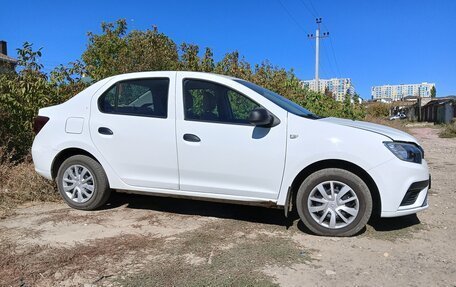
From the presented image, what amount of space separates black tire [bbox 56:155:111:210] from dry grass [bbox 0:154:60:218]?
0.79 metres

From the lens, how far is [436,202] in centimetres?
668

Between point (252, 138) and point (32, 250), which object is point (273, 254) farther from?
point (32, 250)

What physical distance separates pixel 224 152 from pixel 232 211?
1226 mm

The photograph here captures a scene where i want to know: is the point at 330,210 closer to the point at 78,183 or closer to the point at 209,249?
the point at 209,249

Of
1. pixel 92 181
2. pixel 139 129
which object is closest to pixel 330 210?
pixel 139 129

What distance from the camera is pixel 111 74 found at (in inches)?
414

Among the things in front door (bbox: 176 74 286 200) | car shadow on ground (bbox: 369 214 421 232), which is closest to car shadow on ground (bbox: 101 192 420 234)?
car shadow on ground (bbox: 369 214 421 232)

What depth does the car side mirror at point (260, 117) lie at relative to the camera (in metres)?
4.74

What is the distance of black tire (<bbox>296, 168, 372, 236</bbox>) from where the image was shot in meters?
4.68

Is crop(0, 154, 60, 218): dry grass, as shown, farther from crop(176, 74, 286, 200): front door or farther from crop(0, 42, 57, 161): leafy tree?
crop(176, 74, 286, 200): front door

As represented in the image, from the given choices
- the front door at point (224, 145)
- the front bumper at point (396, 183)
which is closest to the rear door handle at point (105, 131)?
the front door at point (224, 145)

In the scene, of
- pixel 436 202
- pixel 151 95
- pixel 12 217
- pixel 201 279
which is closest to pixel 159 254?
pixel 201 279

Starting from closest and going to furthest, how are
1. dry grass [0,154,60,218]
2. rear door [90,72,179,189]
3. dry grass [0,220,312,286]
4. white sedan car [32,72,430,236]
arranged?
dry grass [0,220,312,286], white sedan car [32,72,430,236], rear door [90,72,179,189], dry grass [0,154,60,218]

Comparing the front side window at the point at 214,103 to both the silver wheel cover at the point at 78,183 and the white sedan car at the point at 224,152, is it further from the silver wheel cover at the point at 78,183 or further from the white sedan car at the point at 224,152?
the silver wheel cover at the point at 78,183
